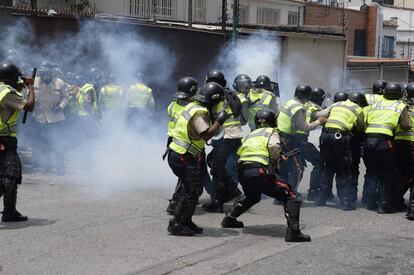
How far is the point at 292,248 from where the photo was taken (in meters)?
6.13

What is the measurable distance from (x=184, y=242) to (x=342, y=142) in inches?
110

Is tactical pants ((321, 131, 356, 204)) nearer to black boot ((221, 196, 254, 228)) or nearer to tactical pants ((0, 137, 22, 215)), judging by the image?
black boot ((221, 196, 254, 228))

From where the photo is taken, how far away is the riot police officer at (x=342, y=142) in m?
8.05

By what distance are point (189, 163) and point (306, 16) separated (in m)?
23.0

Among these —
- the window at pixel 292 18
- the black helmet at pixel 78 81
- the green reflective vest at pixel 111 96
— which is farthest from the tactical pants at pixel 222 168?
the window at pixel 292 18

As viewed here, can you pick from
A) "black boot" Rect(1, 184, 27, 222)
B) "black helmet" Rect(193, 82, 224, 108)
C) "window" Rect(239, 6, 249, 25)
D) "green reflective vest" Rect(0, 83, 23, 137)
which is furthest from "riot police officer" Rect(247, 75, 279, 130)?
"window" Rect(239, 6, 249, 25)

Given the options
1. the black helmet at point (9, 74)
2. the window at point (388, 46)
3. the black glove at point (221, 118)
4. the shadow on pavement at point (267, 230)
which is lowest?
the shadow on pavement at point (267, 230)

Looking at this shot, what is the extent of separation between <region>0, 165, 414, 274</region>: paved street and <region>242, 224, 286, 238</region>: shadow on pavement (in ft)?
0.03

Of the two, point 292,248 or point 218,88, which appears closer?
point 292,248

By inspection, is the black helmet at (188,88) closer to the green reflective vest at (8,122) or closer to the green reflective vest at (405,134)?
the green reflective vest at (8,122)

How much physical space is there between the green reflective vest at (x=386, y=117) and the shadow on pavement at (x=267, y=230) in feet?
6.05

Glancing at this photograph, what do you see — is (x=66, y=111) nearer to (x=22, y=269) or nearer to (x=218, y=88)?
(x=218, y=88)

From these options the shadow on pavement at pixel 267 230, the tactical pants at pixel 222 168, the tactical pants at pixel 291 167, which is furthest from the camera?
the tactical pants at pixel 291 167

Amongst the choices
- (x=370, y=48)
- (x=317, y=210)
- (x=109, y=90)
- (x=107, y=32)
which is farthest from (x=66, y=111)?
(x=370, y=48)
